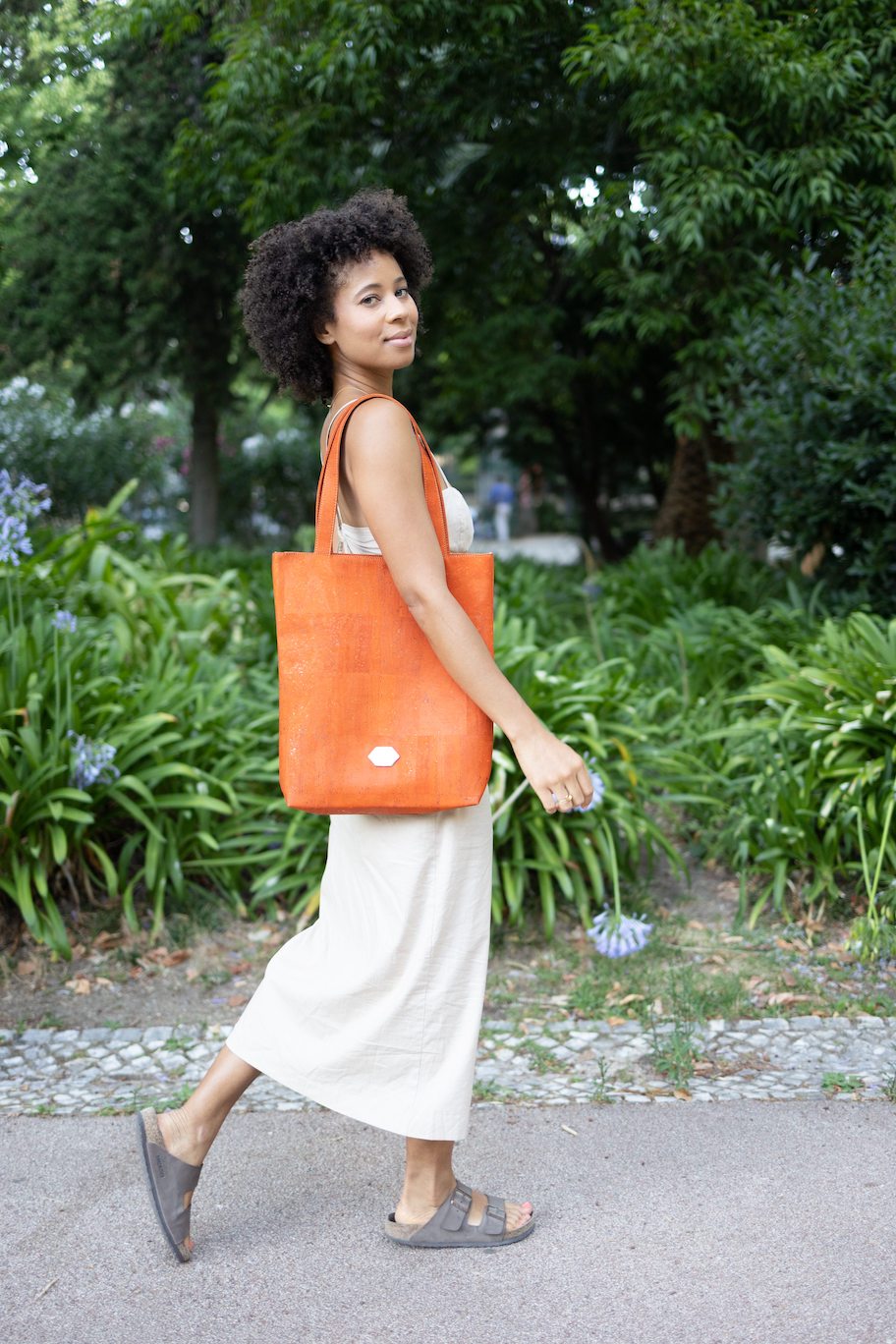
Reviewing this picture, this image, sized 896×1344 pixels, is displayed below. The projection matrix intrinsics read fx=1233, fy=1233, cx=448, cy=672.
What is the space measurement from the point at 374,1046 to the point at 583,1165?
74cm

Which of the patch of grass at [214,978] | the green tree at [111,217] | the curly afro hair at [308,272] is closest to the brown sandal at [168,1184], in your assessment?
the curly afro hair at [308,272]

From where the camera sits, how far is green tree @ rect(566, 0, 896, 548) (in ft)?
17.6

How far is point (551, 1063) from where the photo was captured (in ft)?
10.7

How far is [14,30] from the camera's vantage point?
21.4 ft

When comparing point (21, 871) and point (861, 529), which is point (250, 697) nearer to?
point (21, 871)

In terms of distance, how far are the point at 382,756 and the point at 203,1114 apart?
30.3 inches

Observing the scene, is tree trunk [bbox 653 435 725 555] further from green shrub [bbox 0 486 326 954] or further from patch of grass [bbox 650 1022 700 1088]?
patch of grass [bbox 650 1022 700 1088]

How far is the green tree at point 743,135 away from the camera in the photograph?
5355 millimetres

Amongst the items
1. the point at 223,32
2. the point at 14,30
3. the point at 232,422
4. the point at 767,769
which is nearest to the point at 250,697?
the point at 767,769

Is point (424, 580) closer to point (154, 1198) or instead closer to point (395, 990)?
point (395, 990)

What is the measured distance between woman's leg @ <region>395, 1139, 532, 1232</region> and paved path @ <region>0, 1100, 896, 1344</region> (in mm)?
60

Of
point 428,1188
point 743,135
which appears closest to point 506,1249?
point 428,1188

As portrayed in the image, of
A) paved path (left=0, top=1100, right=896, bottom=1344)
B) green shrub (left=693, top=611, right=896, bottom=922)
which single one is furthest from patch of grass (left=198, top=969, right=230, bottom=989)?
green shrub (left=693, top=611, right=896, bottom=922)

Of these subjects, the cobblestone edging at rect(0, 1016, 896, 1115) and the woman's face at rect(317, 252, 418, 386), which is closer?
the woman's face at rect(317, 252, 418, 386)
